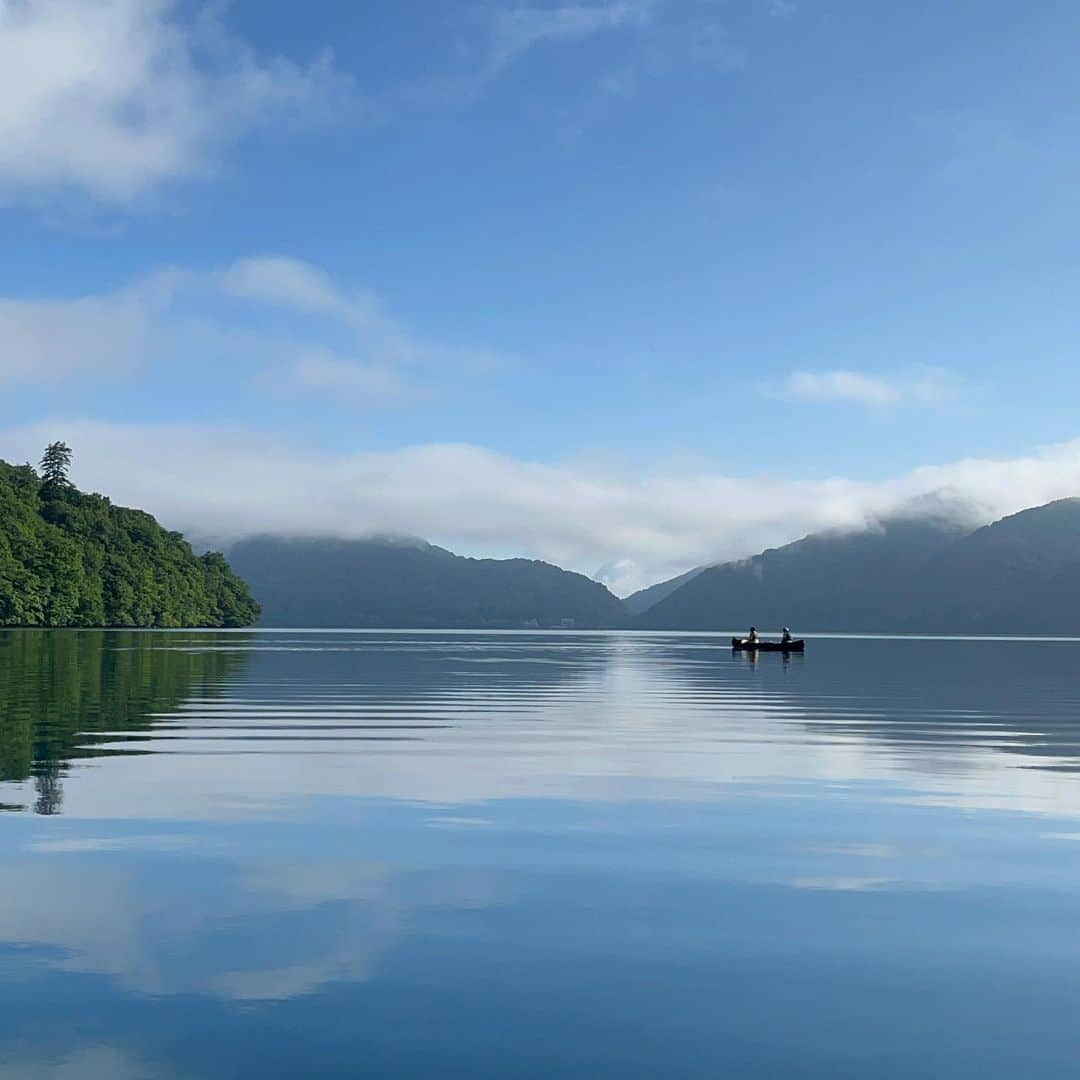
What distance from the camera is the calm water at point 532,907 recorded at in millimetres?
10383

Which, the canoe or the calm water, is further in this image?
the canoe

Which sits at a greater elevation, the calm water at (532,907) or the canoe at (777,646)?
the calm water at (532,907)

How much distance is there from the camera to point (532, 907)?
15211 mm

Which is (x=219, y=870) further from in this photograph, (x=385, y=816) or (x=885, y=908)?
Result: (x=885, y=908)

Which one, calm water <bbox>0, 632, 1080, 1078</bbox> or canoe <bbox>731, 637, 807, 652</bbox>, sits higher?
calm water <bbox>0, 632, 1080, 1078</bbox>

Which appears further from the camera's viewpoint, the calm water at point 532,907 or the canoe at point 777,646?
the canoe at point 777,646

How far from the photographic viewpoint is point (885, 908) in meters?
15.4

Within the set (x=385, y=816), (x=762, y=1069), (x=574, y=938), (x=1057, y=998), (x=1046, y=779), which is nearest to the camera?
(x=762, y=1069)

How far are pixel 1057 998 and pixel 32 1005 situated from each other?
30.1ft

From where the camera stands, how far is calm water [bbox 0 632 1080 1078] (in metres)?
10.4

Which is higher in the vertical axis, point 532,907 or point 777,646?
point 532,907

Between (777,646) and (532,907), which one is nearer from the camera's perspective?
(532,907)

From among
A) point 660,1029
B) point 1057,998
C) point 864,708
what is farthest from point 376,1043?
point 864,708

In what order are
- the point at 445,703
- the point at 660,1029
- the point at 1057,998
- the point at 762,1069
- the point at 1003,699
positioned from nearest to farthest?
the point at 762,1069 < the point at 660,1029 < the point at 1057,998 < the point at 445,703 < the point at 1003,699
